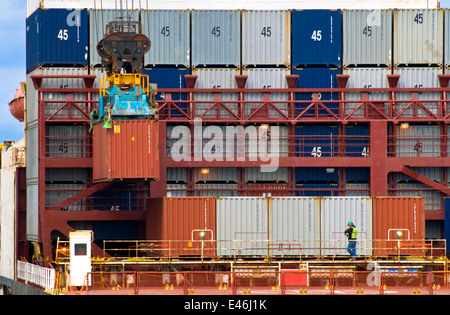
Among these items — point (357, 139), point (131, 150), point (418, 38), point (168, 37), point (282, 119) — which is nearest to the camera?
point (131, 150)

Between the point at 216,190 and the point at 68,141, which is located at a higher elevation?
the point at 68,141

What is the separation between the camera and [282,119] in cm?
5947

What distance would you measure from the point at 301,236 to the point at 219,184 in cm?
961

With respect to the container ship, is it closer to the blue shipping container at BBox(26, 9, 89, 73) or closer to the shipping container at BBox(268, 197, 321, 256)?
the blue shipping container at BBox(26, 9, 89, 73)

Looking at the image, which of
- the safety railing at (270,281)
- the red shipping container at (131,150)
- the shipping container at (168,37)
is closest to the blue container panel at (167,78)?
the shipping container at (168,37)

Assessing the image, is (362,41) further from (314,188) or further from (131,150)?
(131,150)

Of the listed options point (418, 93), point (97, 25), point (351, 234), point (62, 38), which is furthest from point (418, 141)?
point (62, 38)

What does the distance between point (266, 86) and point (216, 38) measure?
465 cm

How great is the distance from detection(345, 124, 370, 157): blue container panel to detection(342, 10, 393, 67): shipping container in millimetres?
4461

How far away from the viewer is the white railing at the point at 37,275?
1962 inches

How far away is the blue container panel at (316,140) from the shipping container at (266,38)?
4.71 metres

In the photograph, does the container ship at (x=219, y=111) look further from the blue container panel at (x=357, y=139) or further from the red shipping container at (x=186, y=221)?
the red shipping container at (x=186, y=221)
